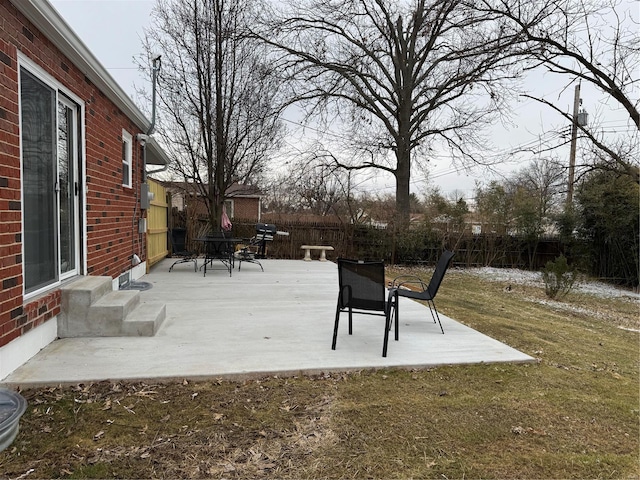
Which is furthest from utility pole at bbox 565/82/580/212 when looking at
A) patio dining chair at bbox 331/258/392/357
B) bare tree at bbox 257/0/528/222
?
patio dining chair at bbox 331/258/392/357

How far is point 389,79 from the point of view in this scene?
16.2 meters

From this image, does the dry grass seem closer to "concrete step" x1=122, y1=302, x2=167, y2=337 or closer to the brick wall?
the brick wall

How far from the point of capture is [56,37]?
3617 mm

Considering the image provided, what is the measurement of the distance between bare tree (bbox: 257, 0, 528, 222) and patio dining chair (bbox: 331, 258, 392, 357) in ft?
33.7

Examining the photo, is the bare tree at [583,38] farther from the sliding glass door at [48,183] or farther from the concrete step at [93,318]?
the concrete step at [93,318]

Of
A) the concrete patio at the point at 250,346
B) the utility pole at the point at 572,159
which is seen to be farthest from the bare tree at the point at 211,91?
the utility pole at the point at 572,159

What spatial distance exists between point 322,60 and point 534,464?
1499 cm

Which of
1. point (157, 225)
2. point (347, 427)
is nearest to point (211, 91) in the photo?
point (157, 225)

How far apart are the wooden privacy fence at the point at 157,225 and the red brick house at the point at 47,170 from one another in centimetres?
279

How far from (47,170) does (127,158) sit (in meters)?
3.55

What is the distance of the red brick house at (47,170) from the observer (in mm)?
2936

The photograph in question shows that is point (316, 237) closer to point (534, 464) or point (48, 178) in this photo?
point (48, 178)

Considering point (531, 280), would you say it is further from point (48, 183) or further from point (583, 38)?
point (48, 183)

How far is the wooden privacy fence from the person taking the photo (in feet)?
28.5
